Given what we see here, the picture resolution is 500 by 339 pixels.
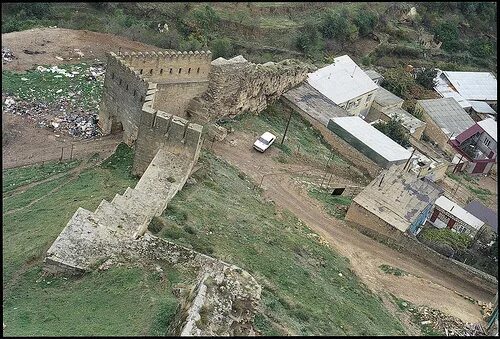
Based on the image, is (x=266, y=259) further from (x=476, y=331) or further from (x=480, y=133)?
(x=480, y=133)

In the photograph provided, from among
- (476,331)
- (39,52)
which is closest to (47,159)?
(39,52)

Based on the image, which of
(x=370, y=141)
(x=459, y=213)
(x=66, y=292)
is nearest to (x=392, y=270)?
(x=459, y=213)

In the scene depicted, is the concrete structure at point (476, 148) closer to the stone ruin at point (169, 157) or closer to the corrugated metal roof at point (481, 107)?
the corrugated metal roof at point (481, 107)

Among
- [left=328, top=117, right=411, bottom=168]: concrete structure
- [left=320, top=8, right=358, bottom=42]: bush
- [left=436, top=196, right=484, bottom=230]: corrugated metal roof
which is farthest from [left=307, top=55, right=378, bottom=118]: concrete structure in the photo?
[left=320, top=8, right=358, bottom=42]: bush

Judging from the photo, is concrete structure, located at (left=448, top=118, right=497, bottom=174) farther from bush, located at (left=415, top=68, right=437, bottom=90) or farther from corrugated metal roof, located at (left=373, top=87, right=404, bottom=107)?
bush, located at (left=415, top=68, right=437, bottom=90)

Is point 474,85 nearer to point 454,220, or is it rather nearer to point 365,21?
point 365,21

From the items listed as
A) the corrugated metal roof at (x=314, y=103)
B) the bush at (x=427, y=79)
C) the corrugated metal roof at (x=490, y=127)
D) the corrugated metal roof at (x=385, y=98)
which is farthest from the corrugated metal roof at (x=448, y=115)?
the corrugated metal roof at (x=314, y=103)
